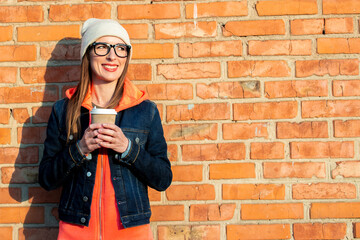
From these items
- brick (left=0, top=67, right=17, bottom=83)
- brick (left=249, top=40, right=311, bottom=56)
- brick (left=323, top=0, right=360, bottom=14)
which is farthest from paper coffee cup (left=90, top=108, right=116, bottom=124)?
brick (left=323, top=0, right=360, bottom=14)

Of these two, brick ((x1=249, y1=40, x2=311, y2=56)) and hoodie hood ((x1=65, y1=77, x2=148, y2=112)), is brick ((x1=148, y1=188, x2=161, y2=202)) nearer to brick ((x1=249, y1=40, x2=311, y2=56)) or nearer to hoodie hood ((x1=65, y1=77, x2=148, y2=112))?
hoodie hood ((x1=65, y1=77, x2=148, y2=112))

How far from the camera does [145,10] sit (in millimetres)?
2449

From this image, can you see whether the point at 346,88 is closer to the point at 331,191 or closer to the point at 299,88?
the point at 299,88

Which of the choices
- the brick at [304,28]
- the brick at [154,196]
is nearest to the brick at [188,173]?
the brick at [154,196]

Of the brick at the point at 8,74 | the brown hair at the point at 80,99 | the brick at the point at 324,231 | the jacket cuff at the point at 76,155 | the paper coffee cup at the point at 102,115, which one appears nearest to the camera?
the paper coffee cup at the point at 102,115

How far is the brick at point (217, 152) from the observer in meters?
2.40

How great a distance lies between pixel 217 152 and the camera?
2.40 m

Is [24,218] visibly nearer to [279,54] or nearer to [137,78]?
[137,78]

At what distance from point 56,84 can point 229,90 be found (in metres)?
1.10

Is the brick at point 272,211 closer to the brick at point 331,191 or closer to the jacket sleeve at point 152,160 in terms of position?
the brick at point 331,191

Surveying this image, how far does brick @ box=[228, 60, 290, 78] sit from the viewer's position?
241 centimetres

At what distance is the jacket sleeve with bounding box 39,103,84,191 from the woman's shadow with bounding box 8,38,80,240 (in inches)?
13.6

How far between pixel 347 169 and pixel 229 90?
0.87 m

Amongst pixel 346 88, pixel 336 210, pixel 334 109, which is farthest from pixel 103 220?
pixel 346 88
